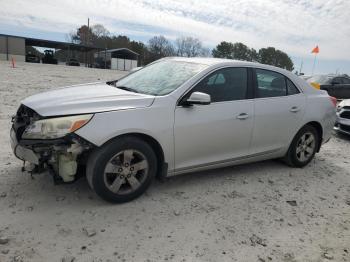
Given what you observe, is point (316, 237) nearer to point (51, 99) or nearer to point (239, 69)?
point (239, 69)

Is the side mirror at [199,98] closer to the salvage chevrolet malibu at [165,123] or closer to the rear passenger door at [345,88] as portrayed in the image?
the salvage chevrolet malibu at [165,123]

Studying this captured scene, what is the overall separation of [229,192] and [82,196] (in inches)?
71.6

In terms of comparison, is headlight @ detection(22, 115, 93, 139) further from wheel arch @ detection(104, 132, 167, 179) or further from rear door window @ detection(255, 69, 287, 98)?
rear door window @ detection(255, 69, 287, 98)

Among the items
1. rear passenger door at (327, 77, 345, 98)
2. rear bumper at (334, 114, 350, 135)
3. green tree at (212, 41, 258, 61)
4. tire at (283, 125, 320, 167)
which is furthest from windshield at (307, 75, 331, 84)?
green tree at (212, 41, 258, 61)

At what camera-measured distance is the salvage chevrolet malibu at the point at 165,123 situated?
3264mm

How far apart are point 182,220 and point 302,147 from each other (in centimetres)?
278

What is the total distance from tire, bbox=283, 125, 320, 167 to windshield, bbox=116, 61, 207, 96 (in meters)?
2.07

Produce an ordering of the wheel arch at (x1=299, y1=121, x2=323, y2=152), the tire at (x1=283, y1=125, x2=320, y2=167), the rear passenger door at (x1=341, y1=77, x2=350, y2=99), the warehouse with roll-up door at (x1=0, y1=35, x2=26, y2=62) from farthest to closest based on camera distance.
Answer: the warehouse with roll-up door at (x1=0, y1=35, x2=26, y2=62) < the rear passenger door at (x1=341, y1=77, x2=350, y2=99) < the wheel arch at (x1=299, y1=121, x2=323, y2=152) < the tire at (x1=283, y1=125, x2=320, y2=167)

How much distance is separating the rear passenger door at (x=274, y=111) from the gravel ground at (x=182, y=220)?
0.57m

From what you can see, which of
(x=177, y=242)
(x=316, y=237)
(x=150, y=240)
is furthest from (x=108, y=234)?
(x=316, y=237)

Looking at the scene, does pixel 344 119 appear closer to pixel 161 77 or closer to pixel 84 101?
pixel 161 77

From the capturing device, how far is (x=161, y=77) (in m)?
4.27

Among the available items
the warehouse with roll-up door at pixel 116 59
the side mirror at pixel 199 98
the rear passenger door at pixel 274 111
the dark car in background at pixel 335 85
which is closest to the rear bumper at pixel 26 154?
the side mirror at pixel 199 98

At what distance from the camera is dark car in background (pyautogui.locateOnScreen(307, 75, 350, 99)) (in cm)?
1570
